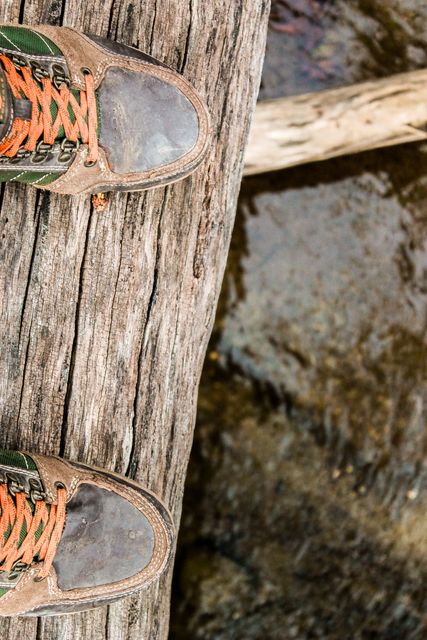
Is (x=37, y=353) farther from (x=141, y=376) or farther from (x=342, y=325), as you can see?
(x=342, y=325)

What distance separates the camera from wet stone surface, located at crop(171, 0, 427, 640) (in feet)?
10.3

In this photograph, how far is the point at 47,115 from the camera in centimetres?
170

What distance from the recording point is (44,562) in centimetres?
182

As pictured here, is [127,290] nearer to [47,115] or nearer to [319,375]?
[47,115]

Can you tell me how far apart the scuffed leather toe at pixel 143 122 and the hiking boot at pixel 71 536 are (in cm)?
91

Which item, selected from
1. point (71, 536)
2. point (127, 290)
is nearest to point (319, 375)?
point (127, 290)

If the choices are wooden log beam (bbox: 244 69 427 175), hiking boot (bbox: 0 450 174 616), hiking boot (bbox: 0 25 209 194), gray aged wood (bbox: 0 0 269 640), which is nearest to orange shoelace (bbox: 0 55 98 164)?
hiking boot (bbox: 0 25 209 194)

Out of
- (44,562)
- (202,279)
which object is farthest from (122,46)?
(44,562)

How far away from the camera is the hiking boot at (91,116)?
1664 millimetres

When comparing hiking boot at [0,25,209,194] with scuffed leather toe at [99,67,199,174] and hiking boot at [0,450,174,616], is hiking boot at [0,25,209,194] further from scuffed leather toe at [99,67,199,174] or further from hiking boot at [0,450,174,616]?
hiking boot at [0,450,174,616]

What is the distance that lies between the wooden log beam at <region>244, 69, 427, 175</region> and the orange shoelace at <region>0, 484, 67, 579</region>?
1.61 m

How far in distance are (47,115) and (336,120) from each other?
139 cm

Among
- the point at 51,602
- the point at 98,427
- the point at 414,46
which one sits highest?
the point at 414,46

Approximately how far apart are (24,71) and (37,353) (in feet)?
2.60
